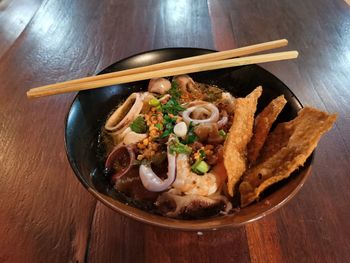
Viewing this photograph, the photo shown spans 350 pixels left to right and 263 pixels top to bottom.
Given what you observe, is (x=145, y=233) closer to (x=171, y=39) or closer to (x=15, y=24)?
(x=171, y=39)

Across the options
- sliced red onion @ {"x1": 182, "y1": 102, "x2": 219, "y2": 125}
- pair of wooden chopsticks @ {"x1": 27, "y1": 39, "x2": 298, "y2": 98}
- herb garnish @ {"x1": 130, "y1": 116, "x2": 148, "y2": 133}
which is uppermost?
pair of wooden chopsticks @ {"x1": 27, "y1": 39, "x2": 298, "y2": 98}

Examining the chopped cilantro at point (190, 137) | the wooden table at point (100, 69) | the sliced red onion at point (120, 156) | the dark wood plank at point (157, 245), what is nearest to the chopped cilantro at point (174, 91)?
the chopped cilantro at point (190, 137)

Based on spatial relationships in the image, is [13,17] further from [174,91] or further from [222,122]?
[222,122]

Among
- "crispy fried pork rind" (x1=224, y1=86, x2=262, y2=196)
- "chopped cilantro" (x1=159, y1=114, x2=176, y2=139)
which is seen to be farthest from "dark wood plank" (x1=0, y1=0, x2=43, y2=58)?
"crispy fried pork rind" (x1=224, y1=86, x2=262, y2=196)

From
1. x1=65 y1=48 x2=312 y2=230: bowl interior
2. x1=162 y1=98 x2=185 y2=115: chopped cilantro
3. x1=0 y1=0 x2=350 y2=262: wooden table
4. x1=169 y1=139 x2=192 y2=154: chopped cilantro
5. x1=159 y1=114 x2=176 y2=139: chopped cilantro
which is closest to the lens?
x1=65 y1=48 x2=312 y2=230: bowl interior

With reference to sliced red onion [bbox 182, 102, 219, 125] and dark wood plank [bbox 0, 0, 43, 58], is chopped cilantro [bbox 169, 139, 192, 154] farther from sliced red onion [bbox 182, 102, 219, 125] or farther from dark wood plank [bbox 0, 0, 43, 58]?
dark wood plank [bbox 0, 0, 43, 58]

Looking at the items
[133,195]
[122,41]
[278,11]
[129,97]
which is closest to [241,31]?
[278,11]
